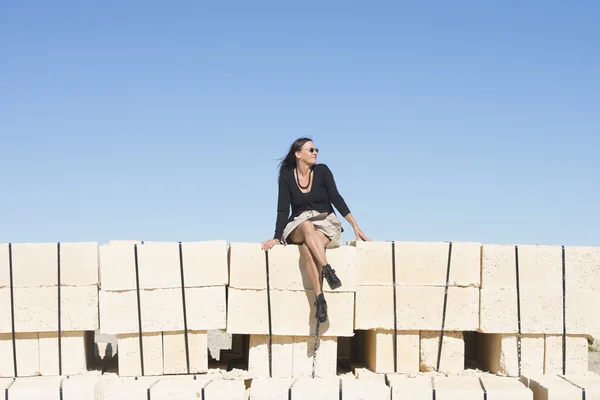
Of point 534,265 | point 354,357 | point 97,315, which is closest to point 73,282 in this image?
point 97,315

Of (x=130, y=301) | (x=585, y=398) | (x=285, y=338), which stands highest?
(x=130, y=301)

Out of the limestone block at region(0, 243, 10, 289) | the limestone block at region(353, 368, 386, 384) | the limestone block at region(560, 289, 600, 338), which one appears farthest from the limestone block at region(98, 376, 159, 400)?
the limestone block at region(560, 289, 600, 338)

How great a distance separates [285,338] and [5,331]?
3.04m

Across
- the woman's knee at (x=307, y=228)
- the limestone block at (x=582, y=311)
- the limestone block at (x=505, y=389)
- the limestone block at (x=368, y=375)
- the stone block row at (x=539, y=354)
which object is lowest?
the limestone block at (x=505, y=389)

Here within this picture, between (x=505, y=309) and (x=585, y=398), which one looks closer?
(x=585, y=398)

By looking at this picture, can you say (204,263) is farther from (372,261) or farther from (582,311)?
(582,311)

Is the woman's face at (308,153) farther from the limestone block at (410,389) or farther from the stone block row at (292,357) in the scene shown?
the limestone block at (410,389)

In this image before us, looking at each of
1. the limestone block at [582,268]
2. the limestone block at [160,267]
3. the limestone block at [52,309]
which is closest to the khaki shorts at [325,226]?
the limestone block at [160,267]

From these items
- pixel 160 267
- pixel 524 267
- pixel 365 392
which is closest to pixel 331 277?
pixel 365 392

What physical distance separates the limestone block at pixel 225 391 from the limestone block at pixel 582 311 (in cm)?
371

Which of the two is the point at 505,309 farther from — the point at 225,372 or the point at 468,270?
the point at 225,372

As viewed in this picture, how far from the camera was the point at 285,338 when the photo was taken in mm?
7145

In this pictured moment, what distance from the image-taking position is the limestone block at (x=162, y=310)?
23.0 ft

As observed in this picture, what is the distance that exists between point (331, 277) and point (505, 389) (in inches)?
84.9
